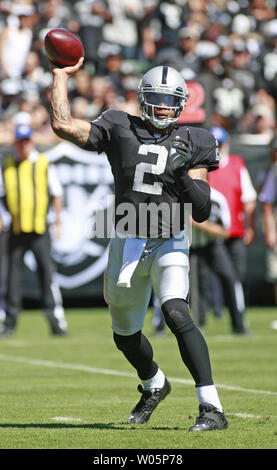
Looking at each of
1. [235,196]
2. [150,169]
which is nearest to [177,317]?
[150,169]

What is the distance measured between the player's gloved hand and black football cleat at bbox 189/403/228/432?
1.21 m

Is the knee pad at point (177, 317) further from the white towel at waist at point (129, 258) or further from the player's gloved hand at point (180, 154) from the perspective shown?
the player's gloved hand at point (180, 154)

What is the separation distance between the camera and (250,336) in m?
11.0

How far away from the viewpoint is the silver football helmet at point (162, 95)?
18.4ft

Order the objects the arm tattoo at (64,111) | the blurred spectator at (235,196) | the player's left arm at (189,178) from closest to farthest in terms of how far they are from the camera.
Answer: the player's left arm at (189,178) → the arm tattoo at (64,111) → the blurred spectator at (235,196)

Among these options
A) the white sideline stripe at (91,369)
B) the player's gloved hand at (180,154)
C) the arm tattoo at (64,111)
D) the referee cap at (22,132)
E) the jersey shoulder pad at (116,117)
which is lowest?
the white sideline stripe at (91,369)

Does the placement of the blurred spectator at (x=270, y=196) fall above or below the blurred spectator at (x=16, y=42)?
below

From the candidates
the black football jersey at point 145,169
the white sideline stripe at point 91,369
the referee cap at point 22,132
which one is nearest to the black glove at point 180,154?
the black football jersey at point 145,169

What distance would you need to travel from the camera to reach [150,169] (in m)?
5.58

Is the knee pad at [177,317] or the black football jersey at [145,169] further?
the black football jersey at [145,169]

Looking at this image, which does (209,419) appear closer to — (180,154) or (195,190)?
(195,190)

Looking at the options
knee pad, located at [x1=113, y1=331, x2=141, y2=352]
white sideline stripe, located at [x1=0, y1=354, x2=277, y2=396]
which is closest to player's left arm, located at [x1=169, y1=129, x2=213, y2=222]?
knee pad, located at [x1=113, y1=331, x2=141, y2=352]

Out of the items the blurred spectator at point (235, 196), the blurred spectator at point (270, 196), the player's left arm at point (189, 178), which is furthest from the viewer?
the blurred spectator at point (270, 196)
